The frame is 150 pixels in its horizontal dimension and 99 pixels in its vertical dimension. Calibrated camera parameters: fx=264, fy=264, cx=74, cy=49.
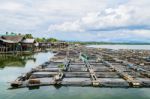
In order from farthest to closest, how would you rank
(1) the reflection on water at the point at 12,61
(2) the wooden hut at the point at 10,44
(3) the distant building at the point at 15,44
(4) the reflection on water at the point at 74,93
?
(3) the distant building at the point at 15,44, (2) the wooden hut at the point at 10,44, (1) the reflection on water at the point at 12,61, (4) the reflection on water at the point at 74,93

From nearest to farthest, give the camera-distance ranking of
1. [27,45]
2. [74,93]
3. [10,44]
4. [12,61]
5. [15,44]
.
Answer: [74,93], [12,61], [10,44], [15,44], [27,45]

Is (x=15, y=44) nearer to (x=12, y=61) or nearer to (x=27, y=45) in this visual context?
(x=27, y=45)

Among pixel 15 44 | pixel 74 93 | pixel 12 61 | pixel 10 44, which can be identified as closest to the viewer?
pixel 74 93

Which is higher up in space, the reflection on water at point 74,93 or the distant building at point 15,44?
the distant building at point 15,44

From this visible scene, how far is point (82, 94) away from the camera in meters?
30.9

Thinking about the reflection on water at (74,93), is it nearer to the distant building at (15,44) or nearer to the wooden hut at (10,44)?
the wooden hut at (10,44)

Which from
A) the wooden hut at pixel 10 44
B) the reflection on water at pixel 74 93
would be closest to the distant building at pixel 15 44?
the wooden hut at pixel 10 44

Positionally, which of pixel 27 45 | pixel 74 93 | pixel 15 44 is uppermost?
pixel 15 44

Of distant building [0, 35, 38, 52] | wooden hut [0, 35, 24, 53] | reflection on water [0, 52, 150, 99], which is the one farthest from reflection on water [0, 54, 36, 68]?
reflection on water [0, 52, 150, 99]

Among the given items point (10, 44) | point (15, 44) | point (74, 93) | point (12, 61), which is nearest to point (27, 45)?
point (15, 44)

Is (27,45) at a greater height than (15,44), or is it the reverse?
(15,44)

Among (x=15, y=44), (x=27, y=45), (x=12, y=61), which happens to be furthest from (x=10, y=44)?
(x=12, y=61)

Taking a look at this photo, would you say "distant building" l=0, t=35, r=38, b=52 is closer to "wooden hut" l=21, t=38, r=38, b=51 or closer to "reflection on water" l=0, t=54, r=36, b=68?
"wooden hut" l=21, t=38, r=38, b=51

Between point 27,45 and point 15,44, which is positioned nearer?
point 15,44
